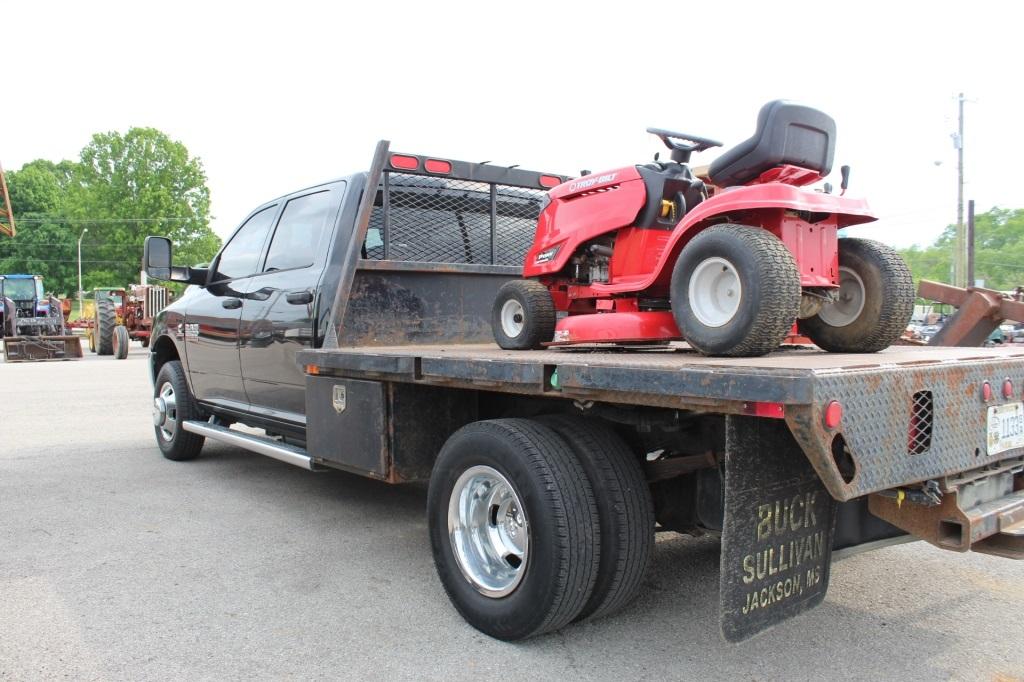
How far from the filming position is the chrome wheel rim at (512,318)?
4199mm

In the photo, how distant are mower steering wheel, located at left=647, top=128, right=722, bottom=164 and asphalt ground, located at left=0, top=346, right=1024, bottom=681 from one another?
209 centimetres

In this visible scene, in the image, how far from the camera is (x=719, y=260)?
317 cm

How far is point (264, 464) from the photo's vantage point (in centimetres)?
672

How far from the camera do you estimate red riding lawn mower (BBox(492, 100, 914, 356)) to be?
3094 millimetres

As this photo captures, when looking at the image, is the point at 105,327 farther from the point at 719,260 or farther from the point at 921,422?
the point at 921,422

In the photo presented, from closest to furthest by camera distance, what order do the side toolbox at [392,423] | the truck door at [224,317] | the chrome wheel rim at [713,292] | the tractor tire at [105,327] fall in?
the chrome wheel rim at [713,292] < the side toolbox at [392,423] < the truck door at [224,317] < the tractor tire at [105,327]

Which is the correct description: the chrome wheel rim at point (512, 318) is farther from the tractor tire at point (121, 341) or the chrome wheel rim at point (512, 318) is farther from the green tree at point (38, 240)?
the green tree at point (38, 240)

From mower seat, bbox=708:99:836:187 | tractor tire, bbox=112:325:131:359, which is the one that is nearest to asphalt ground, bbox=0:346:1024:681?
mower seat, bbox=708:99:836:187

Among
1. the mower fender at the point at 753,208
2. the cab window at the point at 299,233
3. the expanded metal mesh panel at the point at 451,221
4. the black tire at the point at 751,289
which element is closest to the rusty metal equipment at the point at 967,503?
the black tire at the point at 751,289

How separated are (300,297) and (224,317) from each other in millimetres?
1276

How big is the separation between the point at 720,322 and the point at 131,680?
2548 millimetres

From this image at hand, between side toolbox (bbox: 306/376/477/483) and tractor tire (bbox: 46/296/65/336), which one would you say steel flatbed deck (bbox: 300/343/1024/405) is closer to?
side toolbox (bbox: 306/376/477/483)

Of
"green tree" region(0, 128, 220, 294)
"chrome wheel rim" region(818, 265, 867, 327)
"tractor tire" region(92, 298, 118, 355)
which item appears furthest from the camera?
"green tree" region(0, 128, 220, 294)

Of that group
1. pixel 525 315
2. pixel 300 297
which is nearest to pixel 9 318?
pixel 300 297
